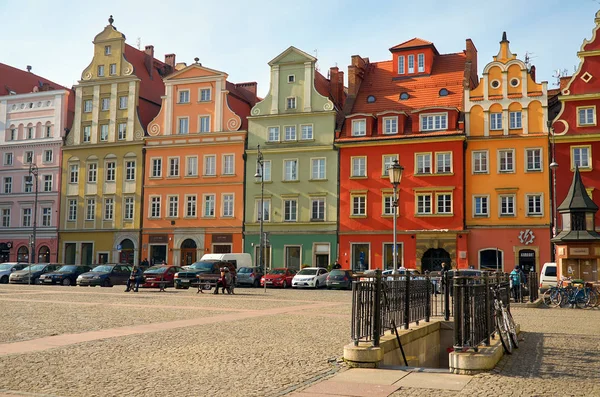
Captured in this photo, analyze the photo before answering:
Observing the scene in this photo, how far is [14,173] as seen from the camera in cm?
5772

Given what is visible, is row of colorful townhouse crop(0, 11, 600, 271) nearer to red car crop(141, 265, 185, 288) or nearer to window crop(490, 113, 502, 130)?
window crop(490, 113, 502, 130)

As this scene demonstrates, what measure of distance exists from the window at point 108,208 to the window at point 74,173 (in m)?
3.63

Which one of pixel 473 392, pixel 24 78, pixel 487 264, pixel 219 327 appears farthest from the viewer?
pixel 24 78

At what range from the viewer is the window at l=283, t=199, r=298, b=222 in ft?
159

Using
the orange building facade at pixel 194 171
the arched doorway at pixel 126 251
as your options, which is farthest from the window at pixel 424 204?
the arched doorway at pixel 126 251

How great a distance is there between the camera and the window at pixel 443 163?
44344 mm

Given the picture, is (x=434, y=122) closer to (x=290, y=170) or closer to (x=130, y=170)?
(x=290, y=170)

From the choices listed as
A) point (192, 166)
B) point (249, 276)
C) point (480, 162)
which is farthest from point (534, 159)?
point (192, 166)

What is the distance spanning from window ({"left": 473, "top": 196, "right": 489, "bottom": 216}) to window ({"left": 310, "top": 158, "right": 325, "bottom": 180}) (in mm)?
10894

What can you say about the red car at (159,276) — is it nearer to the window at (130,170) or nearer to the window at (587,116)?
the window at (130,170)

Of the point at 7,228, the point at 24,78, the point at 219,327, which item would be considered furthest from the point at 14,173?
the point at 219,327

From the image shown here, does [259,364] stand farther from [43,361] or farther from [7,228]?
[7,228]

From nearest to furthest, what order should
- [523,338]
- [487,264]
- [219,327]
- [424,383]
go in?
[424,383] → [523,338] → [219,327] → [487,264]

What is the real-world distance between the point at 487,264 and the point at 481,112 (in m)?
10.1
